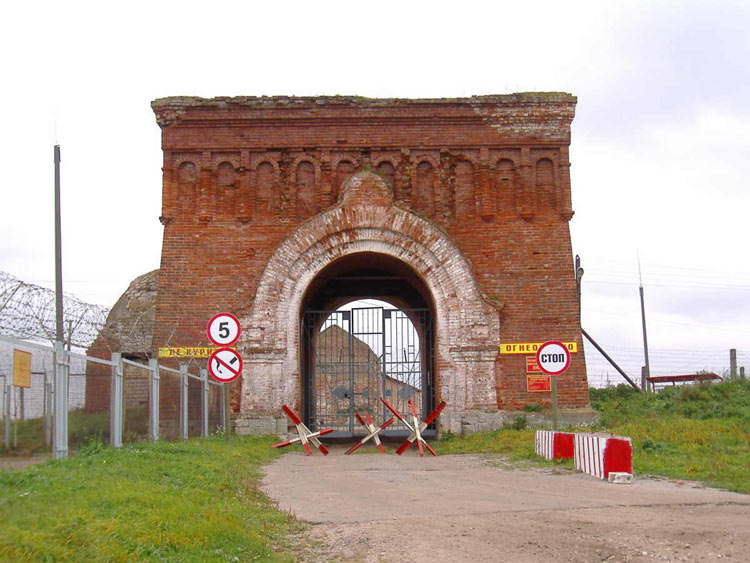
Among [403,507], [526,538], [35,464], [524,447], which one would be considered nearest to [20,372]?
[35,464]

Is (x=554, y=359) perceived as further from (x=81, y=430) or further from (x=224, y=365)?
(x=81, y=430)

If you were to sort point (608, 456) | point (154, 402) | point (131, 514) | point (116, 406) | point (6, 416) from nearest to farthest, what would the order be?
point (131, 514)
point (6, 416)
point (608, 456)
point (116, 406)
point (154, 402)

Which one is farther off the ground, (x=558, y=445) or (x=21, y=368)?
(x=21, y=368)

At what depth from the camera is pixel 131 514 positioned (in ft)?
19.6

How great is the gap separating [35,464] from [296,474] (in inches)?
183

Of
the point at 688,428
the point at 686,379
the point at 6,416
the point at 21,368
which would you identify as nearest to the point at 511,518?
the point at 6,416

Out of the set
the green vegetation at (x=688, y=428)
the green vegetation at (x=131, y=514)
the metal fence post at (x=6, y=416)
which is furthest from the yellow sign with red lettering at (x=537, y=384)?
the metal fence post at (x=6, y=416)

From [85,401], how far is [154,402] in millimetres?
3480

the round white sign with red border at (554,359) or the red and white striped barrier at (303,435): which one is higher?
the round white sign with red border at (554,359)

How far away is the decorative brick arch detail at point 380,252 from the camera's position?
17.5m

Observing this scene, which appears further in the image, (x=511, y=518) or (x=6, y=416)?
(x=511, y=518)

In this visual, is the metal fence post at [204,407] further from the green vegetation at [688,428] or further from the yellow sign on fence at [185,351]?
the green vegetation at [688,428]

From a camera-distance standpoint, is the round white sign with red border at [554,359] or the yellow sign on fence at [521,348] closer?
the round white sign with red border at [554,359]

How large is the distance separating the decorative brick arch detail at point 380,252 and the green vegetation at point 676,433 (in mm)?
1497
